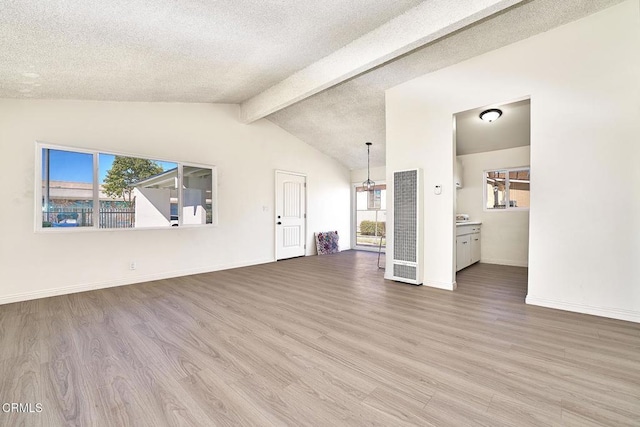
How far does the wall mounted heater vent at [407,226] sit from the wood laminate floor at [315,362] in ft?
2.32

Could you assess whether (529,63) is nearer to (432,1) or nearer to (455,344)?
(432,1)

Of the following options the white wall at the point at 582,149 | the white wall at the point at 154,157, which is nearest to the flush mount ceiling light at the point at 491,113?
the white wall at the point at 582,149

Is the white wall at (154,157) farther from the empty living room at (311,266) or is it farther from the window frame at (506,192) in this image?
the window frame at (506,192)

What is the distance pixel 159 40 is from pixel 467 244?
5.57 metres

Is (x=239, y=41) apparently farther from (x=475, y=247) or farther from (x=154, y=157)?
(x=475, y=247)

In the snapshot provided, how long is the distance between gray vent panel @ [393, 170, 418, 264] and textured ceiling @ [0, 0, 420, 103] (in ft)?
6.80

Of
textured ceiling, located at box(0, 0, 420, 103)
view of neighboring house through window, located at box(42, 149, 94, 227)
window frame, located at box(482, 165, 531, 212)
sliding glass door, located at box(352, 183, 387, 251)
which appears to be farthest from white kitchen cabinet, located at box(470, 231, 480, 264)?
view of neighboring house through window, located at box(42, 149, 94, 227)

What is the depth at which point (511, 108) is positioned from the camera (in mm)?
4414

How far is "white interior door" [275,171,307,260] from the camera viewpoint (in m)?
6.51

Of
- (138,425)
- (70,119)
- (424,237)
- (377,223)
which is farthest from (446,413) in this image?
(377,223)

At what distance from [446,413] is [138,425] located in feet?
5.33

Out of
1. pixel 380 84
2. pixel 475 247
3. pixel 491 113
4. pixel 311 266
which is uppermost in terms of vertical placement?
pixel 380 84

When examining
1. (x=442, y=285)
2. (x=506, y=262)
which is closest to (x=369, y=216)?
(x=506, y=262)

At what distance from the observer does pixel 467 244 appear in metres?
5.30
